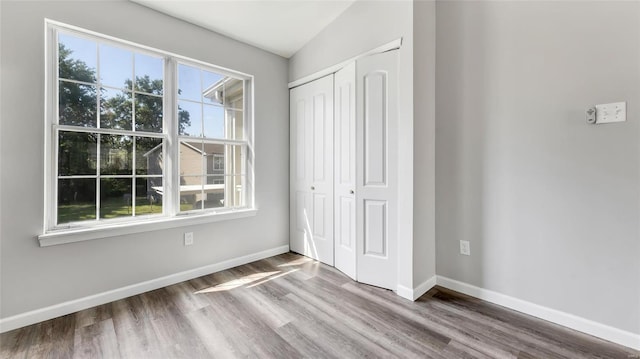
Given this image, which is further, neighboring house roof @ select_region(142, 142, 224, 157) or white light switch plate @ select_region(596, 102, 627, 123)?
neighboring house roof @ select_region(142, 142, 224, 157)

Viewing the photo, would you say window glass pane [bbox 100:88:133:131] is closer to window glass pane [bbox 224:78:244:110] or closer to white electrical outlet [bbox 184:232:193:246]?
window glass pane [bbox 224:78:244:110]

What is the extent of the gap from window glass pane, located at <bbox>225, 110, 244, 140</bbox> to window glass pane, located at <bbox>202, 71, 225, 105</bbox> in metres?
0.17

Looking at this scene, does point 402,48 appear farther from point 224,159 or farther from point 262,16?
point 224,159

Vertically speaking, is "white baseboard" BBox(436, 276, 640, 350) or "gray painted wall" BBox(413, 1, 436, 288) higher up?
"gray painted wall" BBox(413, 1, 436, 288)

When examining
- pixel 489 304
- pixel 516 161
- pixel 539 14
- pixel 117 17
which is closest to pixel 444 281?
pixel 489 304

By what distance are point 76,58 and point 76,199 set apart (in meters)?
1.16

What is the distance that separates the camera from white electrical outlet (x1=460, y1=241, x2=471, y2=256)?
2.38 m

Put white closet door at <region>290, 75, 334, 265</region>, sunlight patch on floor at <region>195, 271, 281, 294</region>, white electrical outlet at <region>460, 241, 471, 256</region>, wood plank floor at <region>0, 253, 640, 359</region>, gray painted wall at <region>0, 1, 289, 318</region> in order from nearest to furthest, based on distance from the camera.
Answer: wood plank floor at <region>0, 253, 640, 359</region> < gray painted wall at <region>0, 1, 289, 318</region> < white electrical outlet at <region>460, 241, 471, 256</region> < sunlight patch on floor at <region>195, 271, 281, 294</region> < white closet door at <region>290, 75, 334, 265</region>

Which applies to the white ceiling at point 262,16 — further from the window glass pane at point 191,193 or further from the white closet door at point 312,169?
the window glass pane at point 191,193

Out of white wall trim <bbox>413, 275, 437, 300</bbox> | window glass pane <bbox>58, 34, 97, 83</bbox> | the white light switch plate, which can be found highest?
window glass pane <bbox>58, 34, 97, 83</bbox>

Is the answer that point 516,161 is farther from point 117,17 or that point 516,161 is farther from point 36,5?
point 36,5

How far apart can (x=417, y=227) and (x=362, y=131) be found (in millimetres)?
1032

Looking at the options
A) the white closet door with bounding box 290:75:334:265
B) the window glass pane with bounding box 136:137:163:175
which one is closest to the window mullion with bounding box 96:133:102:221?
the window glass pane with bounding box 136:137:163:175

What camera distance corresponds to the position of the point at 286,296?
237 centimetres
